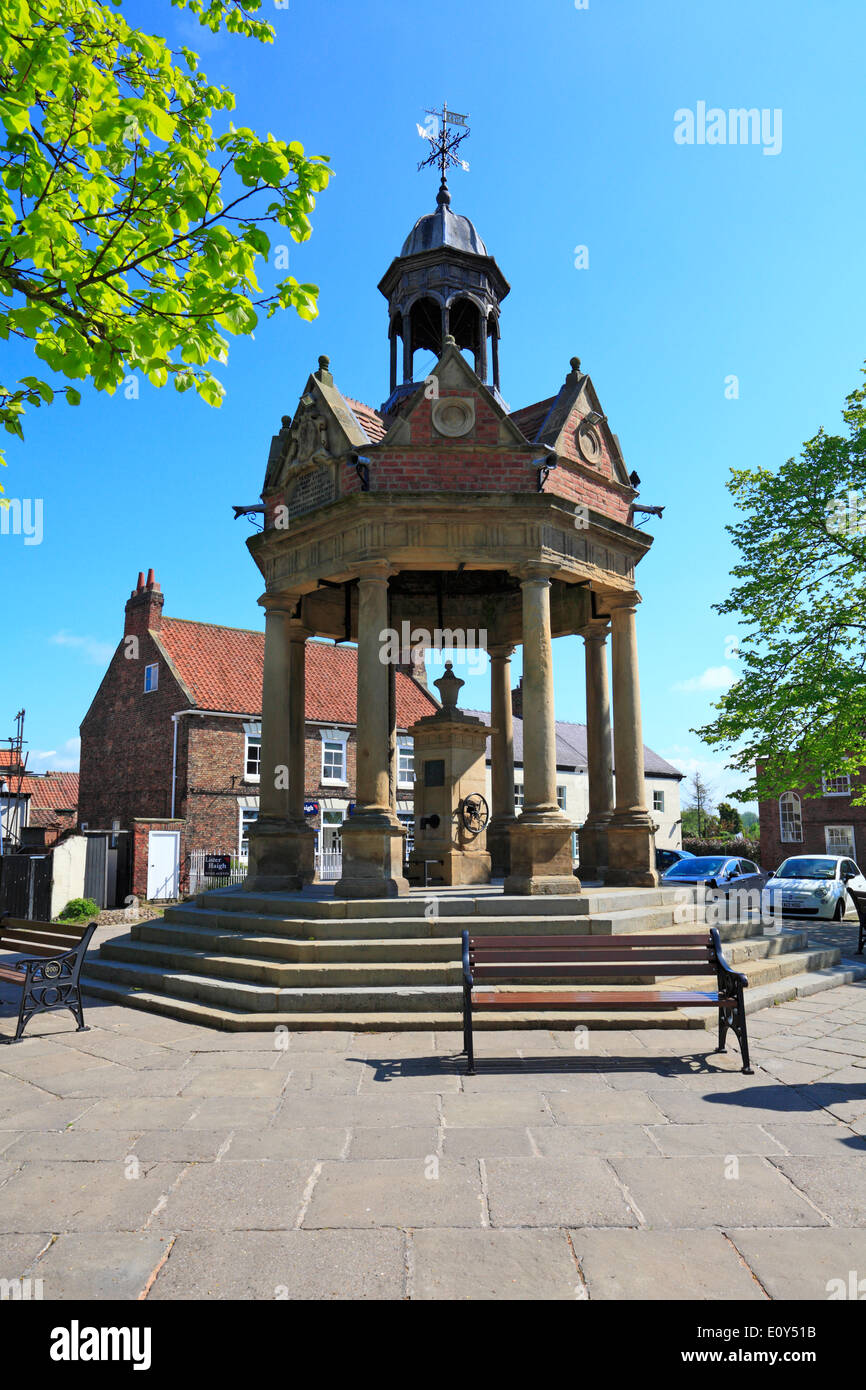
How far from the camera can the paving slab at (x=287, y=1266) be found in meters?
3.06

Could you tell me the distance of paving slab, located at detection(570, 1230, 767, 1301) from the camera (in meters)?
3.04

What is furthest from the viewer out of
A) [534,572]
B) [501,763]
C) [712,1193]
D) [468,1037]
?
[501,763]

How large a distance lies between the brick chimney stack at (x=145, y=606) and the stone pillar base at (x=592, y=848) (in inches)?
827

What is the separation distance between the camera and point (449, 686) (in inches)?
543

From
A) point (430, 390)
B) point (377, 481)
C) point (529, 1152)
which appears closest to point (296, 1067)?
point (529, 1152)

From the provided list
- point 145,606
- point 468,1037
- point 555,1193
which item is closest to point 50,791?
point 145,606

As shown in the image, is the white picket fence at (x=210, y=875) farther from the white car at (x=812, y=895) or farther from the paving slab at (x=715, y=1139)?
the paving slab at (x=715, y=1139)

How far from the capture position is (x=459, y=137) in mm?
14500

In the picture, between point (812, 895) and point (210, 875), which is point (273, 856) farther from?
point (210, 875)

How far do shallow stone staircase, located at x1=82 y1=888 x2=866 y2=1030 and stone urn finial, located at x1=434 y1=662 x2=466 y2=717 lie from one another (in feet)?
12.6

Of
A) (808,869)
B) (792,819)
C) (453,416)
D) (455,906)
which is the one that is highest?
(453,416)

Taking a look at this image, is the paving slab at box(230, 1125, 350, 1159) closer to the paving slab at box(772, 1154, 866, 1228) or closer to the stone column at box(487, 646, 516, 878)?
the paving slab at box(772, 1154, 866, 1228)

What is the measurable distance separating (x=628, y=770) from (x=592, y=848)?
2.11 metres
